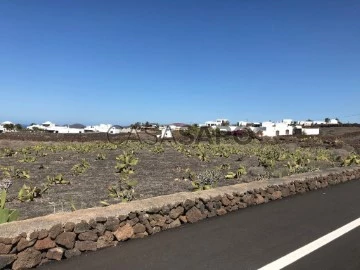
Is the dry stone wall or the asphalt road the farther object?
the asphalt road

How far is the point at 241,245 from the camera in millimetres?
7395

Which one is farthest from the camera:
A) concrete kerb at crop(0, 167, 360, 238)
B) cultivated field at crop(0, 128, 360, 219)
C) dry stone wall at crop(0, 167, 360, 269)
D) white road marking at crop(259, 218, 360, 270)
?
cultivated field at crop(0, 128, 360, 219)

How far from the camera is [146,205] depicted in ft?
26.9

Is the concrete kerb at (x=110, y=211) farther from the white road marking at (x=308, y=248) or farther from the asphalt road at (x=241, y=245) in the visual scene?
the white road marking at (x=308, y=248)

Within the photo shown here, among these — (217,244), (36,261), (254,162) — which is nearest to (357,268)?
(217,244)

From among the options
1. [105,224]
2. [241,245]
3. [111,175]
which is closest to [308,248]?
[241,245]

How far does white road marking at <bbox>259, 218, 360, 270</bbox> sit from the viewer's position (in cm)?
637

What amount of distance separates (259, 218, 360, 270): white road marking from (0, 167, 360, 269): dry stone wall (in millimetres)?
2445

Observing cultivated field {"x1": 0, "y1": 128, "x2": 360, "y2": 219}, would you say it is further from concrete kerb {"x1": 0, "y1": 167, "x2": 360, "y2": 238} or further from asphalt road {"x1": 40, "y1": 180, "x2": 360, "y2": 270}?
asphalt road {"x1": 40, "y1": 180, "x2": 360, "y2": 270}

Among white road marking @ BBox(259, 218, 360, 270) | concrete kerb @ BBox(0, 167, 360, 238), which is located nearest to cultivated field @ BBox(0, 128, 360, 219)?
concrete kerb @ BBox(0, 167, 360, 238)

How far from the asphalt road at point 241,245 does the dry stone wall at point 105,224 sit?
0.62ft

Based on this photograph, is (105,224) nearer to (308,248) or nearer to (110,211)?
(110,211)

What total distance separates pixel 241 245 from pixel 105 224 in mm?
2250

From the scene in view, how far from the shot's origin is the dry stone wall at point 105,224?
6039 millimetres
